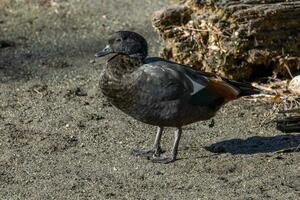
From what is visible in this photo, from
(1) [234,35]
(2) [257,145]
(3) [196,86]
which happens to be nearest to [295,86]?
(1) [234,35]

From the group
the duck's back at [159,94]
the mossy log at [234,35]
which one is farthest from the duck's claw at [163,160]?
the mossy log at [234,35]

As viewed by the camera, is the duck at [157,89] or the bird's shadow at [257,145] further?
the bird's shadow at [257,145]

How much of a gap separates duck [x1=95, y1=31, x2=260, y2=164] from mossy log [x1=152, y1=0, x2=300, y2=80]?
0.99 metres

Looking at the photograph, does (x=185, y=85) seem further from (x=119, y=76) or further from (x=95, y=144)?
(x=95, y=144)

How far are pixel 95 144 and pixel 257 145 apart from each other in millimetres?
1247

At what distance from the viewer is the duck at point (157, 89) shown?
6035mm

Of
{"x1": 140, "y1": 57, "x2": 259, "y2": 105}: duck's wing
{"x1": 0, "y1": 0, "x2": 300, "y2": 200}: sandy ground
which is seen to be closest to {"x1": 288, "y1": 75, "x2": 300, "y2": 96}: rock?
{"x1": 0, "y1": 0, "x2": 300, "y2": 200}: sandy ground

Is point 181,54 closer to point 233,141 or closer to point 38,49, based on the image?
point 233,141

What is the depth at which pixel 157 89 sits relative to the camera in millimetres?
6039

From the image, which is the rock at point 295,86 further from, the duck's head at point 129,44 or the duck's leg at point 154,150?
the duck's head at point 129,44

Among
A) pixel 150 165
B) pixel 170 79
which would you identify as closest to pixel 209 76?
pixel 170 79

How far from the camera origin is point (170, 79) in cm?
607

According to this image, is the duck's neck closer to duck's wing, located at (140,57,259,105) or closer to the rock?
duck's wing, located at (140,57,259,105)

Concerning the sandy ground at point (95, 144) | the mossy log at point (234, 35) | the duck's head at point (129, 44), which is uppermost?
the duck's head at point (129, 44)
